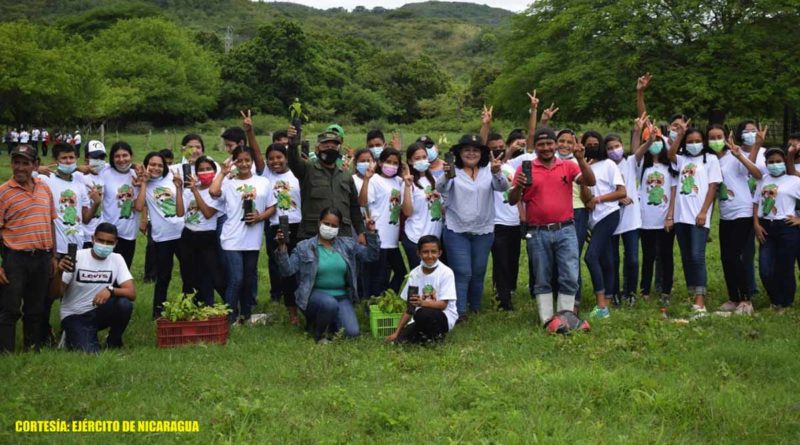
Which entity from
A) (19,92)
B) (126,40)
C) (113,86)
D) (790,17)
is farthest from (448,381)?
(126,40)

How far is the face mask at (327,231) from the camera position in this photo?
→ 26.8 feet

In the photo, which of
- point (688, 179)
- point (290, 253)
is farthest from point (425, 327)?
point (688, 179)

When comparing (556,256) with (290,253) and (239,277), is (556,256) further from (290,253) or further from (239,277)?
(239,277)

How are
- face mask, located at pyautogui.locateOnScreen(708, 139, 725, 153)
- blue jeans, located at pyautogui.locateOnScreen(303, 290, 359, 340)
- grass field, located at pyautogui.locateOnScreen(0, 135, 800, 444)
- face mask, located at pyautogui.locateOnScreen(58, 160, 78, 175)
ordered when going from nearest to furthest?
grass field, located at pyautogui.locateOnScreen(0, 135, 800, 444) → blue jeans, located at pyautogui.locateOnScreen(303, 290, 359, 340) → face mask, located at pyautogui.locateOnScreen(58, 160, 78, 175) → face mask, located at pyautogui.locateOnScreen(708, 139, 725, 153)

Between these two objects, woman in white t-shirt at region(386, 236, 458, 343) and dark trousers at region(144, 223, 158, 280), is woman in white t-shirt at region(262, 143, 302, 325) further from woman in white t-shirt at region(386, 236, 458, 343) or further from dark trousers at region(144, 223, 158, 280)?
dark trousers at region(144, 223, 158, 280)

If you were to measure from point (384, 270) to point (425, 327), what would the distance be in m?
2.09

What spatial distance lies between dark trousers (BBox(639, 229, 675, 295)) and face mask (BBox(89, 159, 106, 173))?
677 centimetres

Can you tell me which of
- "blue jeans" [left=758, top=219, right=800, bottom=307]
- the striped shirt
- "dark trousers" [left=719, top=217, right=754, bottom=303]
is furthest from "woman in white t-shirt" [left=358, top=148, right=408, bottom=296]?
"blue jeans" [left=758, top=219, right=800, bottom=307]

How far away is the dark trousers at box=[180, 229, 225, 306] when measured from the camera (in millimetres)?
8922

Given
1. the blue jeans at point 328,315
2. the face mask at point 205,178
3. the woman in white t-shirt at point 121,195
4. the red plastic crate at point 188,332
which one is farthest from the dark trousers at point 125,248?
the blue jeans at point 328,315

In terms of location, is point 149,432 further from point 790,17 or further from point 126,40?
point 126,40

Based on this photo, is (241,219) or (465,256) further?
(465,256)

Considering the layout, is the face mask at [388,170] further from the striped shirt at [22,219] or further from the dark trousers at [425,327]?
the striped shirt at [22,219]

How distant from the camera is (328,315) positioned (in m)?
8.02
